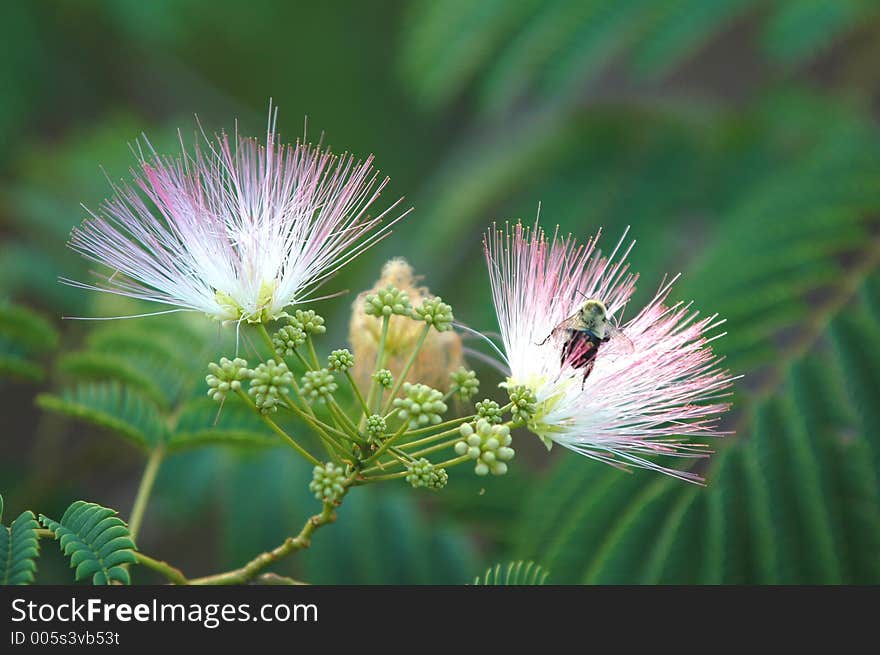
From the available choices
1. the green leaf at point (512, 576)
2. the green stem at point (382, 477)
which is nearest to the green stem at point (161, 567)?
the green stem at point (382, 477)

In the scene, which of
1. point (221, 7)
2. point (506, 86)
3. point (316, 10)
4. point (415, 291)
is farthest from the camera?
point (316, 10)

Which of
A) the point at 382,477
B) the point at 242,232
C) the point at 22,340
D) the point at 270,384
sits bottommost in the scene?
the point at 382,477

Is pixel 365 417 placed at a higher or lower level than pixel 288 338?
lower

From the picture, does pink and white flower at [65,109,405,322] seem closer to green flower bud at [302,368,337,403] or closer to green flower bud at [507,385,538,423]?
green flower bud at [302,368,337,403]

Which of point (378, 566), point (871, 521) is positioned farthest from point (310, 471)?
point (871, 521)

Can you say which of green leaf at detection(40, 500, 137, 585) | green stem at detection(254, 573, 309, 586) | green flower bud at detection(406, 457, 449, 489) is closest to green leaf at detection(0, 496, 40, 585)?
green leaf at detection(40, 500, 137, 585)

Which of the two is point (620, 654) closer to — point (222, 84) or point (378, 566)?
point (378, 566)

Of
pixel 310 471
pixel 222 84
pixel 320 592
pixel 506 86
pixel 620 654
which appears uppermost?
pixel 222 84

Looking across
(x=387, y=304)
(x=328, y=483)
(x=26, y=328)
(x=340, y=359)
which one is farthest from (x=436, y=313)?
(x=26, y=328)

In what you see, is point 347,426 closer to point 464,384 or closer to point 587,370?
point 464,384
